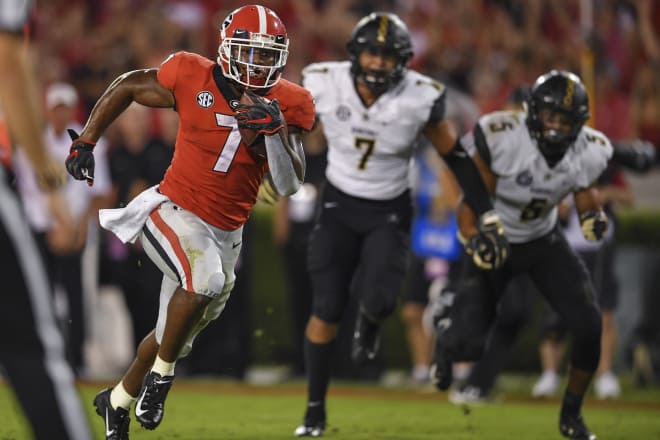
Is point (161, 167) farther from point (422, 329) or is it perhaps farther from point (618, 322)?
point (618, 322)

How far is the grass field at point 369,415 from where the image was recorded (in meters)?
6.59

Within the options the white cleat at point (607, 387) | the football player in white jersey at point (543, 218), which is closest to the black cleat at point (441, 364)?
the football player in white jersey at point (543, 218)

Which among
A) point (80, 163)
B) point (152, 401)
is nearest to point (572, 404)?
point (152, 401)

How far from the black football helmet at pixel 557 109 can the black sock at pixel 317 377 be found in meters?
1.63

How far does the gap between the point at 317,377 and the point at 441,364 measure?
766 mm

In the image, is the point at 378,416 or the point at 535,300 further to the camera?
A: the point at 535,300

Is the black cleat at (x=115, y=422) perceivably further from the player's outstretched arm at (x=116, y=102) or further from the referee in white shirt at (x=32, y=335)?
the referee in white shirt at (x=32, y=335)

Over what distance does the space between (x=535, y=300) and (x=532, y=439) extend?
157 inches

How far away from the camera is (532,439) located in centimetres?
652

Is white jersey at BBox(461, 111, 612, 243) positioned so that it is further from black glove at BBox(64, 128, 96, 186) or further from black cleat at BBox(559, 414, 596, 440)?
black glove at BBox(64, 128, 96, 186)

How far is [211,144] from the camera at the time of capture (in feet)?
17.3

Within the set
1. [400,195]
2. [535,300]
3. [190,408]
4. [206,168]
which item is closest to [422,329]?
[535,300]

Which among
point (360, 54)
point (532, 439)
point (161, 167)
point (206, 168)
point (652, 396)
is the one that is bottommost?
point (652, 396)

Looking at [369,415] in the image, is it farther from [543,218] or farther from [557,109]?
[557,109]
